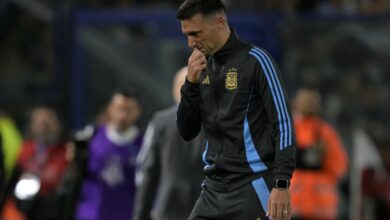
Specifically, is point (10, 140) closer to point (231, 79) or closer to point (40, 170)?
point (40, 170)

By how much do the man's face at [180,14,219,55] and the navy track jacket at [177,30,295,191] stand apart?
0.23 ft

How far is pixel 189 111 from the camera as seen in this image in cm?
677

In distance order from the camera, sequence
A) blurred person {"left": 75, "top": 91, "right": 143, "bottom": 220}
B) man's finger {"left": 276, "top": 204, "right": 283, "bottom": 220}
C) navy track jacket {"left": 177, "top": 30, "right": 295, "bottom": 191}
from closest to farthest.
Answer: man's finger {"left": 276, "top": 204, "right": 283, "bottom": 220}
navy track jacket {"left": 177, "top": 30, "right": 295, "bottom": 191}
blurred person {"left": 75, "top": 91, "right": 143, "bottom": 220}

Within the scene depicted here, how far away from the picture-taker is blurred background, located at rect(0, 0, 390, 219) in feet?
50.4

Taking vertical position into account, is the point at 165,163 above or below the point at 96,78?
below

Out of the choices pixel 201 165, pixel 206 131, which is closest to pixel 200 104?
pixel 206 131

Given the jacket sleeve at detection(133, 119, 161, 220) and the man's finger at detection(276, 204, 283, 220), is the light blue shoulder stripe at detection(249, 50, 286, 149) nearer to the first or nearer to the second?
the man's finger at detection(276, 204, 283, 220)

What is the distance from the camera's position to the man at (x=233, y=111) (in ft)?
21.0

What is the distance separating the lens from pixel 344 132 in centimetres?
1534

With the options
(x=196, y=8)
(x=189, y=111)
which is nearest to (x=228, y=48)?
(x=196, y=8)

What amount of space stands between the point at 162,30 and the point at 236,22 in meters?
0.96

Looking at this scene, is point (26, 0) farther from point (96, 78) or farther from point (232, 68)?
point (232, 68)

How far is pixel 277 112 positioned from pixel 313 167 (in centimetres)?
630

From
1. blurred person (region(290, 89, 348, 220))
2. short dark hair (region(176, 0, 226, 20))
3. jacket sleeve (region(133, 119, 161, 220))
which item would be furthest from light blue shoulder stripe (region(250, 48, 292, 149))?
blurred person (region(290, 89, 348, 220))
